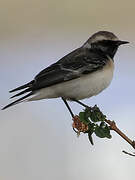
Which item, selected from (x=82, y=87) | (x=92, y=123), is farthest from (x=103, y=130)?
(x=82, y=87)

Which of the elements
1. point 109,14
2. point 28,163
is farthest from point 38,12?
point 28,163

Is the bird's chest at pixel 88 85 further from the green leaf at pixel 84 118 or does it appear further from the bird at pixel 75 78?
the green leaf at pixel 84 118

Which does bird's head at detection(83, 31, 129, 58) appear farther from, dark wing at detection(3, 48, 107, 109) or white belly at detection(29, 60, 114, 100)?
white belly at detection(29, 60, 114, 100)

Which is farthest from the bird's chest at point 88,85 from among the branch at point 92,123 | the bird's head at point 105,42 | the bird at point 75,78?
the branch at point 92,123

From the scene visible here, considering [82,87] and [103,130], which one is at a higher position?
[82,87]

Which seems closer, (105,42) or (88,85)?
(88,85)

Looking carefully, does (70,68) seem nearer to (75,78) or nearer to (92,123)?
(75,78)

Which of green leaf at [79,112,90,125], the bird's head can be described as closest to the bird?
the bird's head
